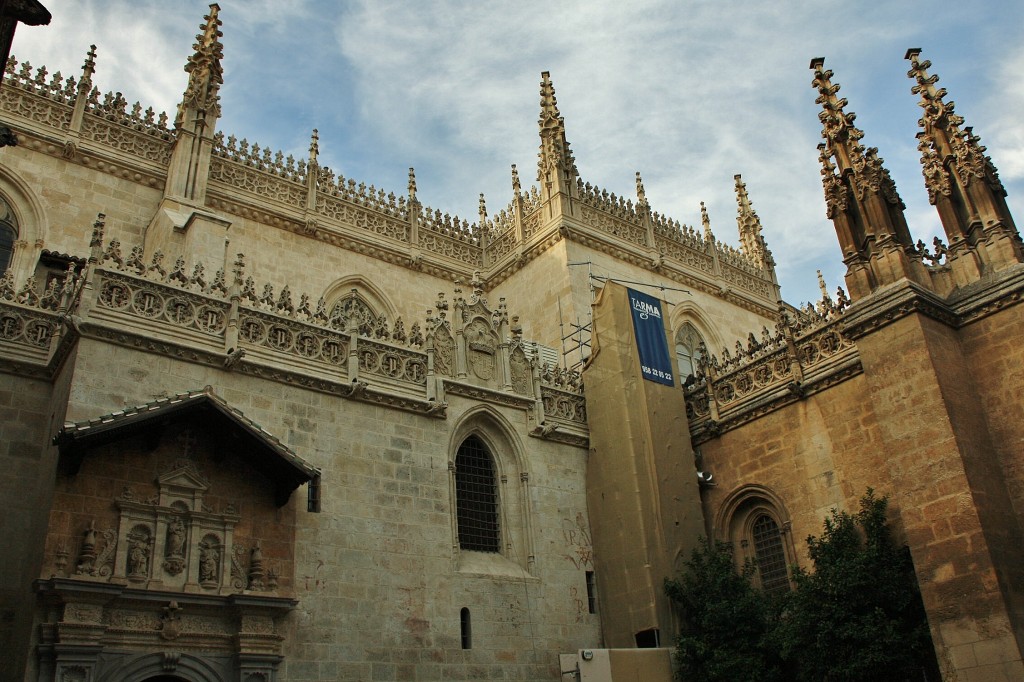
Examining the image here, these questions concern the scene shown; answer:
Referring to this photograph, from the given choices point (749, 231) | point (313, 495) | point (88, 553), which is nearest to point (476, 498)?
point (313, 495)

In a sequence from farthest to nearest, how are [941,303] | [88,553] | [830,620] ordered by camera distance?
[941,303]
[830,620]
[88,553]

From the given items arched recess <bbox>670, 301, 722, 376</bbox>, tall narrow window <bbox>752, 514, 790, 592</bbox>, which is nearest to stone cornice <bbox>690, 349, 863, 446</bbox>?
tall narrow window <bbox>752, 514, 790, 592</bbox>

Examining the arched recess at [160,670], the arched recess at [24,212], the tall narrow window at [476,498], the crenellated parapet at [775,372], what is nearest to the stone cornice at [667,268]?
the crenellated parapet at [775,372]

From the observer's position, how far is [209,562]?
12.9 metres

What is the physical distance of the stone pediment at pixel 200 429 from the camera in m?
11.9

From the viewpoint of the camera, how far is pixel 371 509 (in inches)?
589

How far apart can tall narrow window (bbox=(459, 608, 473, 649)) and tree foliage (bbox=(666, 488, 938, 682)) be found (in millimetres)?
3673

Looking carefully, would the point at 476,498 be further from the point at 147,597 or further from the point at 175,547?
the point at 147,597

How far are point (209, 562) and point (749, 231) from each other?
26.0 m

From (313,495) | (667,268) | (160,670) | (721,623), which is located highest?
(667,268)

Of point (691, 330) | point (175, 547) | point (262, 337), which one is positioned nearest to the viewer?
point (175, 547)

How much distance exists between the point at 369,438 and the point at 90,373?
4.65 meters

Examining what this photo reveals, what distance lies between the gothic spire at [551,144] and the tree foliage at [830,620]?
45.5 ft

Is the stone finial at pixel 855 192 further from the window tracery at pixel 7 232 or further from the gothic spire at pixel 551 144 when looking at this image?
the window tracery at pixel 7 232
